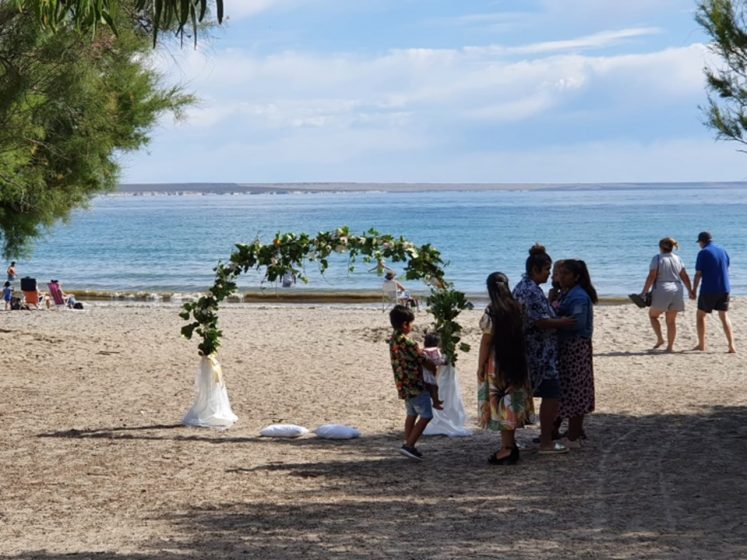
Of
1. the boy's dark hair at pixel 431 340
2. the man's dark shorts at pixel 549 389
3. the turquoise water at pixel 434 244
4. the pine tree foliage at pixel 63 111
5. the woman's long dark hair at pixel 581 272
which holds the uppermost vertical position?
the pine tree foliage at pixel 63 111

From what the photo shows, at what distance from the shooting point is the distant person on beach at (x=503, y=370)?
370 inches

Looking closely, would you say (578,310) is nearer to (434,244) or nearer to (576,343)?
(576,343)

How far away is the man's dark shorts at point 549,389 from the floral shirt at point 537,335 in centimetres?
3

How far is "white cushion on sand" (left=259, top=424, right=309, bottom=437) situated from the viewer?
11617 mm

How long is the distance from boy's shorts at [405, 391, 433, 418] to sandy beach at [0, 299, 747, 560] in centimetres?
42

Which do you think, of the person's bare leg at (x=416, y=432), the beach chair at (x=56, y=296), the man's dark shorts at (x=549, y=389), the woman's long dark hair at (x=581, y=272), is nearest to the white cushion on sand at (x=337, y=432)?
the person's bare leg at (x=416, y=432)

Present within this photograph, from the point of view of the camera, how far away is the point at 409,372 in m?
9.98

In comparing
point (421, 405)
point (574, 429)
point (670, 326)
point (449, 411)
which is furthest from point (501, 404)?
point (670, 326)

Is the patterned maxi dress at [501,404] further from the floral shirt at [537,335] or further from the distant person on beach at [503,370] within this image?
the floral shirt at [537,335]

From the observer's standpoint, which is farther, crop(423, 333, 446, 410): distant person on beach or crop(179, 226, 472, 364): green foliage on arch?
crop(179, 226, 472, 364): green foliage on arch

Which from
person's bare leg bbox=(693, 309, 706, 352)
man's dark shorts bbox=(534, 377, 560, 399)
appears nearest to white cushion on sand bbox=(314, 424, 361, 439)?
man's dark shorts bbox=(534, 377, 560, 399)

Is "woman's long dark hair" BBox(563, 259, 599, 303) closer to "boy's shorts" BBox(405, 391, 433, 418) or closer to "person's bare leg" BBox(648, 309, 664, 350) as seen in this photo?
"boy's shorts" BBox(405, 391, 433, 418)

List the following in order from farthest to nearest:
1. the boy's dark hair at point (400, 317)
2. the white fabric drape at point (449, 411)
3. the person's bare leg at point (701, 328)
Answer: the person's bare leg at point (701, 328), the white fabric drape at point (449, 411), the boy's dark hair at point (400, 317)

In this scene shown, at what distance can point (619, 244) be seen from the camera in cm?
7750
